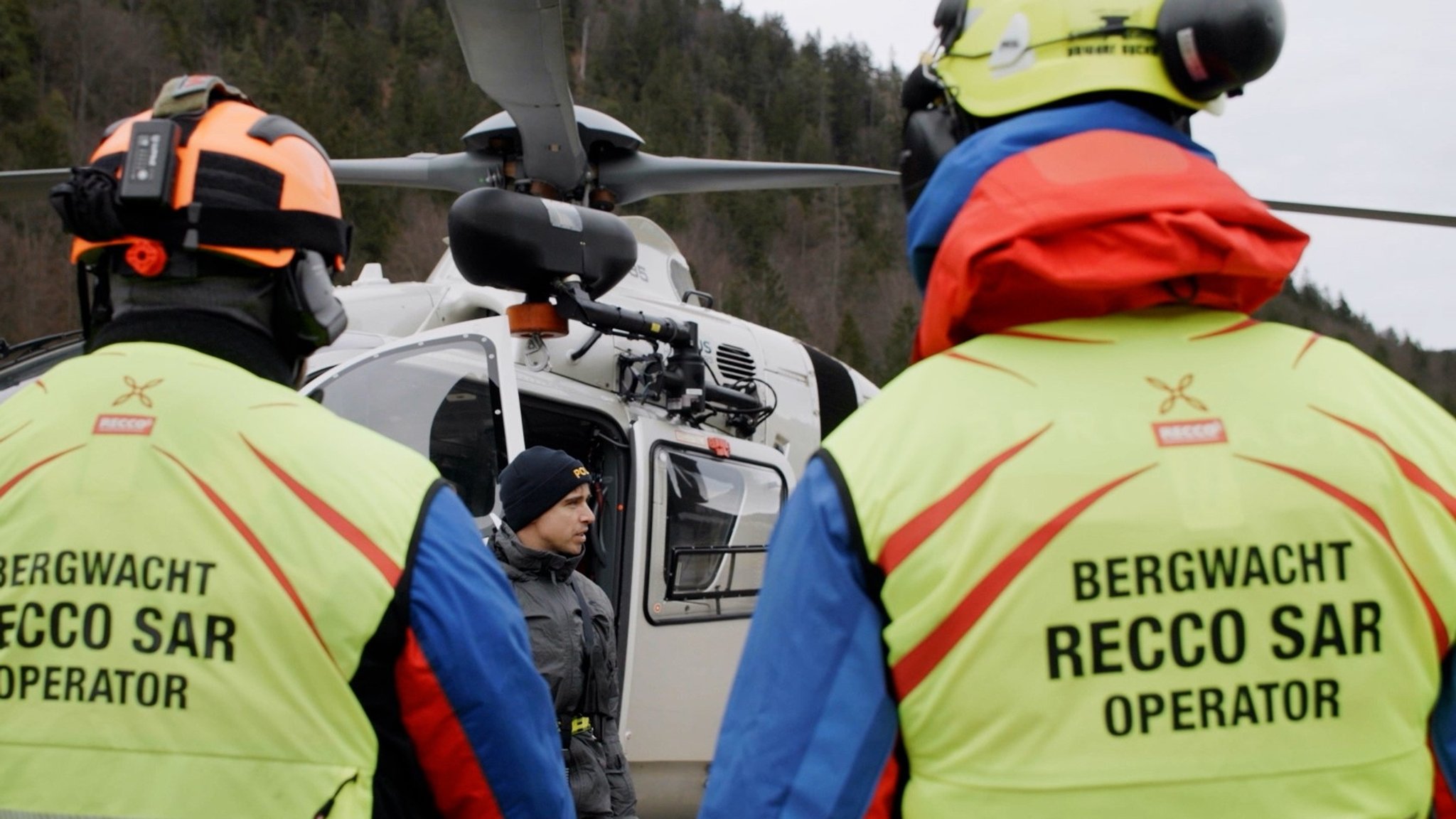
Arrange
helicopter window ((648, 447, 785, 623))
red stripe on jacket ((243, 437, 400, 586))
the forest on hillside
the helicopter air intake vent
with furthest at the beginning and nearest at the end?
the forest on hillside < the helicopter air intake vent < helicopter window ((648, 447, 785, 623)) < red stripe on jacket ((243, 437, 400, 586))

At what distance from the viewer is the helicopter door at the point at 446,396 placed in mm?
5562

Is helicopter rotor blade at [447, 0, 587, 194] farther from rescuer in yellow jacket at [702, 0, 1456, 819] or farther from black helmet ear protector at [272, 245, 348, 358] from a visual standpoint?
rescuer in yellow jacket at [702, 0, 1456, 819]

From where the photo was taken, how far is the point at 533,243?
5031mm

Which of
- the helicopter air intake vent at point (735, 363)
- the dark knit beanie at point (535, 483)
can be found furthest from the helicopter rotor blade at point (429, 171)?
the dark knit beanie at point (535, 483)

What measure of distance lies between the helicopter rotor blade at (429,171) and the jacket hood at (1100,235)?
5.04 m

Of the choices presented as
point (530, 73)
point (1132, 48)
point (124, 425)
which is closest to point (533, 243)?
point (530, 73)

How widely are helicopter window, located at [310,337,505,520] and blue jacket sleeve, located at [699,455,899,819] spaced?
13.5 ft

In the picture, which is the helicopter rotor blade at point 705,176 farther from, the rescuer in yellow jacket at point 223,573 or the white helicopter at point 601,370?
the rescuer in yellow jacket at point 223,573

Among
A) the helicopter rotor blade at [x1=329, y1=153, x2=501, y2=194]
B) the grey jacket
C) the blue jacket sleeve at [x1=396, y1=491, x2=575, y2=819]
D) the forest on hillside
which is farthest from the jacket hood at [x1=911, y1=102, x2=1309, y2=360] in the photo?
the forest on hillside

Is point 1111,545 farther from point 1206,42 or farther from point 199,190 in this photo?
point 199,190

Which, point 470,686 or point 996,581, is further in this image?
point 470,686

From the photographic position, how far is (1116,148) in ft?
5.25

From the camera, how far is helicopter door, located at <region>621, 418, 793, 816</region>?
19.6 ft

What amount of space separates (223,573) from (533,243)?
3.43 meters
